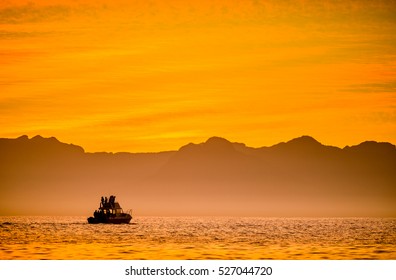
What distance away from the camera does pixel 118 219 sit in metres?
174

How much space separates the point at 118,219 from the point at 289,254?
96.1 m

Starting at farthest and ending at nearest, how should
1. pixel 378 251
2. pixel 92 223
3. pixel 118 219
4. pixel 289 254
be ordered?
1. pixel 92 223
2. pixel 118 219
3. pixel 378 251
4. pixel 289 254

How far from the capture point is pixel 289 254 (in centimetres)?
8175
